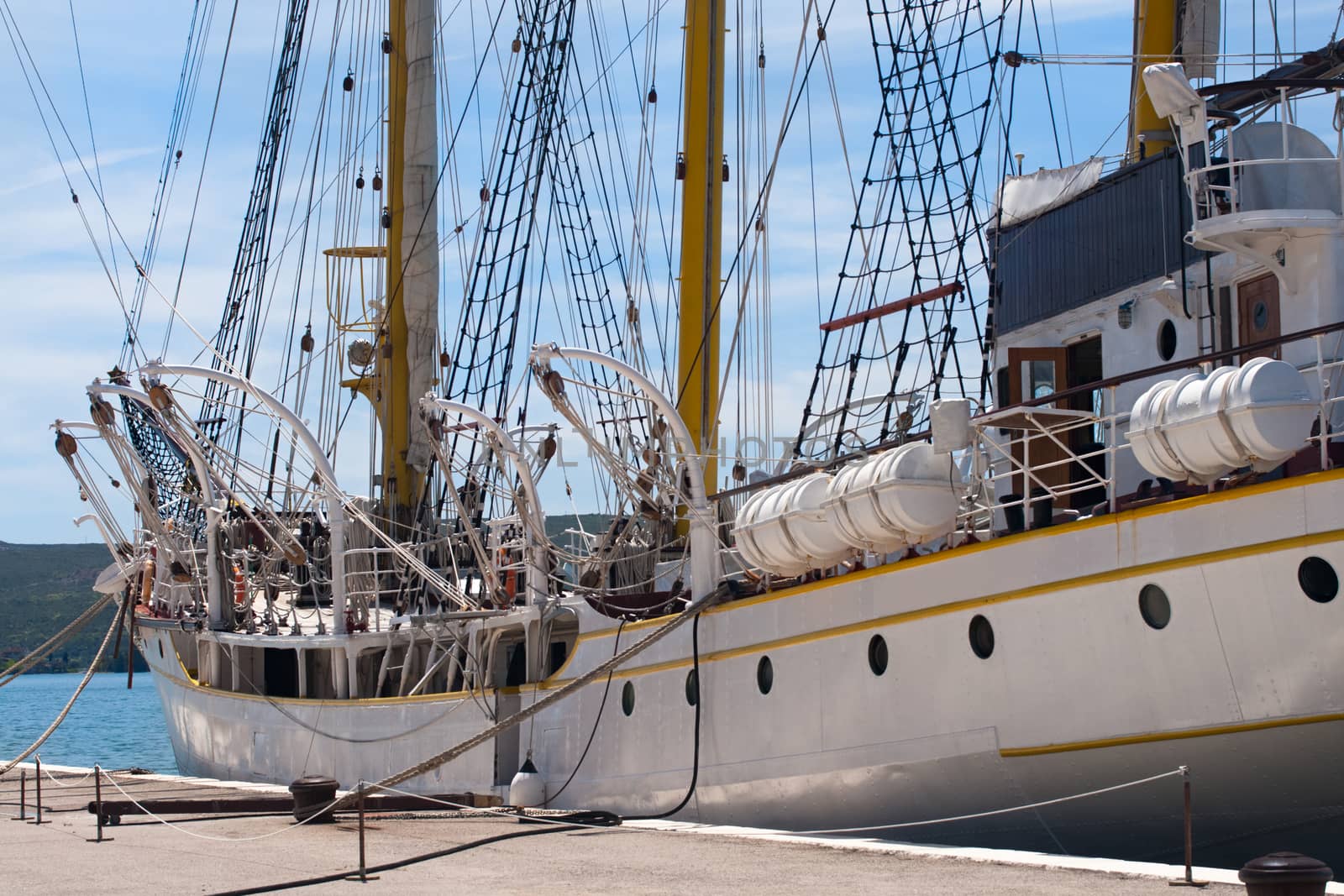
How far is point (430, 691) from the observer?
25172mm

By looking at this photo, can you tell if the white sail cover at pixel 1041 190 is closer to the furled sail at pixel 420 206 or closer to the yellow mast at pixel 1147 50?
the yellow mast at pixel 1147 50

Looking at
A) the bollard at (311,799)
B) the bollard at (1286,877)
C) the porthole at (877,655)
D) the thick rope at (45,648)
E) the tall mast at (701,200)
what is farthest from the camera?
the thick rope at (45,648)

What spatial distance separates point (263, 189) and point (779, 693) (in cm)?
2598

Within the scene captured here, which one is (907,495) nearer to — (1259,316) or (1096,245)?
(1259,316)

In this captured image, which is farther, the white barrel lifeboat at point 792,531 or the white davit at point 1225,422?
the white barrel lifeboat at point 792,531

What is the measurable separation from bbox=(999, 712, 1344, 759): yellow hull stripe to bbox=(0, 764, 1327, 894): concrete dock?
3.22 feet

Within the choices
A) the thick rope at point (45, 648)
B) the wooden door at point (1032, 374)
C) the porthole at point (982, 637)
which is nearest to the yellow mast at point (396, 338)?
the thick rope at point (45, 648)

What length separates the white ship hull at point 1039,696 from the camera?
12.0 meters

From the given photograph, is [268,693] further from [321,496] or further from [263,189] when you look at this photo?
[263,189]

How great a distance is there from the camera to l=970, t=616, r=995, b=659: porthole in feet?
46.3

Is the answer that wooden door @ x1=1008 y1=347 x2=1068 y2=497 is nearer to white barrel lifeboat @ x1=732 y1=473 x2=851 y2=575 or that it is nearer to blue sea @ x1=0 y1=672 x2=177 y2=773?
white barrel lifeboat @ x1=732 y1=473 x2=851 y2=575

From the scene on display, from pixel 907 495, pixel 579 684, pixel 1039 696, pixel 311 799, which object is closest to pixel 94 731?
pixel 311 799

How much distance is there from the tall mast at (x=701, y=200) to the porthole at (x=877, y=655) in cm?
938

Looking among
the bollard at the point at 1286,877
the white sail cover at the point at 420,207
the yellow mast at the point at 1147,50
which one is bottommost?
the bollard at the point at 1286,877
